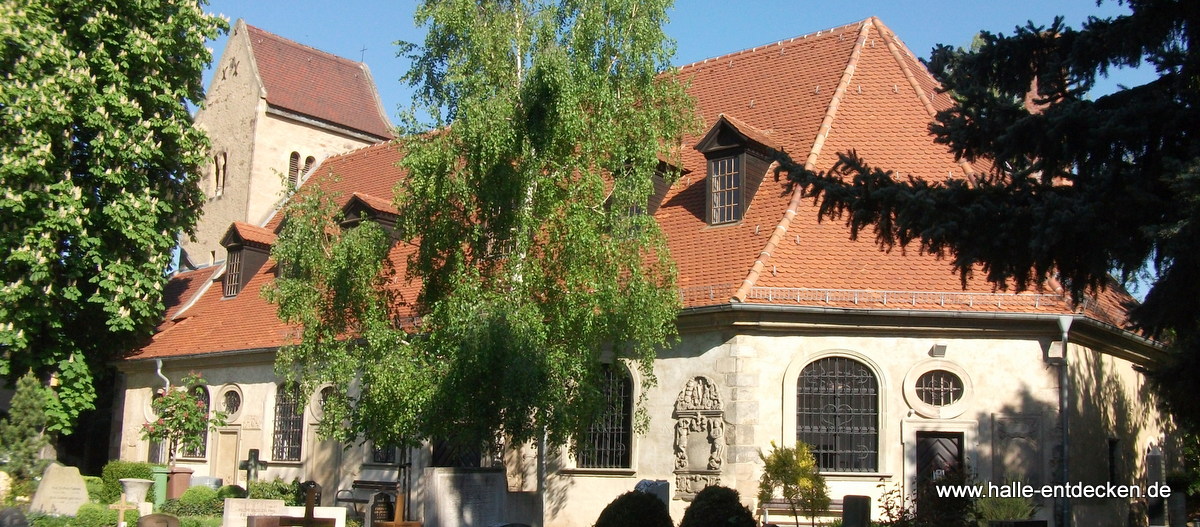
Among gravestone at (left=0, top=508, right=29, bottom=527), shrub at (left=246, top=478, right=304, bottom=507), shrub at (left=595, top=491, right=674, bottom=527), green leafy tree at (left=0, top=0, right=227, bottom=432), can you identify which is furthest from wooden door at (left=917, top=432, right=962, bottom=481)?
green leafy tree at (left=0, top=0, right=227, bottom=432)

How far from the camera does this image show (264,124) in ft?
106

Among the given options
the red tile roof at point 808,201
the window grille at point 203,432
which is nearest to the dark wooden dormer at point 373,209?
the red tile roof at point 808,201

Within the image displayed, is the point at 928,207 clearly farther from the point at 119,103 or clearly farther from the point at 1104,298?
the point at 119,103

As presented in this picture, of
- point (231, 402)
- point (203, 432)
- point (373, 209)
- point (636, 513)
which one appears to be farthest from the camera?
point (203, 432)

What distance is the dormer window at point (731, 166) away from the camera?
1881 cm

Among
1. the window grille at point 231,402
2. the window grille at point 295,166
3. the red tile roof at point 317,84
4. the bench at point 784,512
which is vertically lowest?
the bench at point 784,512

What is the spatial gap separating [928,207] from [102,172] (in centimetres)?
2165

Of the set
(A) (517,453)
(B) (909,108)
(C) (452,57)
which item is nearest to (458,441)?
(A) (517,453)

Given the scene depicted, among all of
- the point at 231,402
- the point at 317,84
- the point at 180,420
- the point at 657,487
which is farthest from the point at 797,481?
the point at 317,84

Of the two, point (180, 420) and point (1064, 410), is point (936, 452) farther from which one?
point (180, 420)

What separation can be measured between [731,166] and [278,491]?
1126cm

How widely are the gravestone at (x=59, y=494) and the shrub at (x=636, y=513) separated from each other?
1065cm

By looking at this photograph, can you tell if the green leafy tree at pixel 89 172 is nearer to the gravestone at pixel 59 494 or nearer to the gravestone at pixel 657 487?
the gravestone at pixel 59 494

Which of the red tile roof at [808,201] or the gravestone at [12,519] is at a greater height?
the red tile roof at [808,201]
